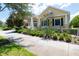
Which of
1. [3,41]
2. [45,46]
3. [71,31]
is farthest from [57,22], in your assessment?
[3,41]

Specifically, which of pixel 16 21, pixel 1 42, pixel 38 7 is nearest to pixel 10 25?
pixel 16 21

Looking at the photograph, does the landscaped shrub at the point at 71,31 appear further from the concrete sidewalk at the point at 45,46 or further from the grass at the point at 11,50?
the grass at the point at 11,50

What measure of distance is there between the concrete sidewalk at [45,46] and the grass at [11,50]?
13 cm

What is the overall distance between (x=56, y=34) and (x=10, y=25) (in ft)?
4.34

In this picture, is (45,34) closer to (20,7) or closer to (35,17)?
(35,17)

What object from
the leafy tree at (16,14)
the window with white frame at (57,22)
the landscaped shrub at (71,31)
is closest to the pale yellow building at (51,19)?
the window with white frame at (57,22)

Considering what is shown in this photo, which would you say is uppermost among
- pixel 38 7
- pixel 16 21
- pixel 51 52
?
pixel 38 7

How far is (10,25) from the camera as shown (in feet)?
16.4

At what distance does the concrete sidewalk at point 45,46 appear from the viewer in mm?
4773

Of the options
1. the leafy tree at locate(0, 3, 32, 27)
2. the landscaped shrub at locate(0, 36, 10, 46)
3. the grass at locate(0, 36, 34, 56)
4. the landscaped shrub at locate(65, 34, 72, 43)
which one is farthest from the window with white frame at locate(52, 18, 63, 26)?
the landscaped shrub at locate(0, 36, 10, 46)

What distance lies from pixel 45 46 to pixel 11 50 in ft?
3.12

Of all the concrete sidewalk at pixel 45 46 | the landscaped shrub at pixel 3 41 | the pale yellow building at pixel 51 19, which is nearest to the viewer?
the concrete sidewalk at pixel 45 46

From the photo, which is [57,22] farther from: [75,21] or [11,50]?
[11,50]

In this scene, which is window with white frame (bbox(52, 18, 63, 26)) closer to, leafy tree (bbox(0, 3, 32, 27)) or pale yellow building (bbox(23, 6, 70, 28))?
pale yellow building (bbox(23, 6, 70, 28))
